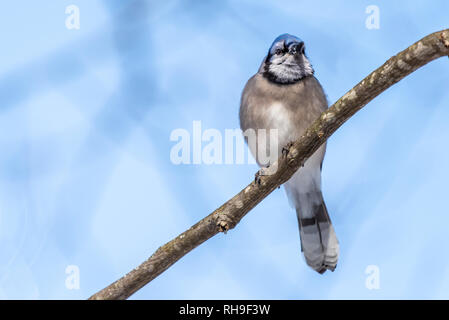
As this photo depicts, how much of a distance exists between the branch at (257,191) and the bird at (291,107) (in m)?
1.03

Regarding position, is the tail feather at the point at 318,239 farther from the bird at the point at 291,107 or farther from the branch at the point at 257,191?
the branch at the point at 257,191

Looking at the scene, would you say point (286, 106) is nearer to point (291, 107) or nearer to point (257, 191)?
point (291, 107)

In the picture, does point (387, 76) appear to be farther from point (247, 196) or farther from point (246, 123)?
point (246, 123)

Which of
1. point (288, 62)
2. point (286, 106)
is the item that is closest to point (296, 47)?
point (288, 62)

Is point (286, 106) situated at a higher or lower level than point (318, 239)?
higher

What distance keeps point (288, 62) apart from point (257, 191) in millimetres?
1456

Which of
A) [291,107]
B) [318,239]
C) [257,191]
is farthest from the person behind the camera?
[318,239]

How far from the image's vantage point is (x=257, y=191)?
112 inches

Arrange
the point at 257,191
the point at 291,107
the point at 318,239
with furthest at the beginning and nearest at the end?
the point at 318,239, the point at 291,107, the point at 257,191

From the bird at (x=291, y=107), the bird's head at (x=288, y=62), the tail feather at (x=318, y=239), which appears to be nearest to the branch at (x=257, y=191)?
the bird at (x=291, y=107)

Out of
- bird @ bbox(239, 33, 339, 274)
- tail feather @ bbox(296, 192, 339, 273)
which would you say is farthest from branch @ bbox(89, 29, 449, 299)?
tail feather @ bbox(296, 192, 339, 273)

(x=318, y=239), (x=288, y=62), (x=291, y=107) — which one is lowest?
(x=318, y=239)

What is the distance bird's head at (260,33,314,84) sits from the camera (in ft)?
13.0
